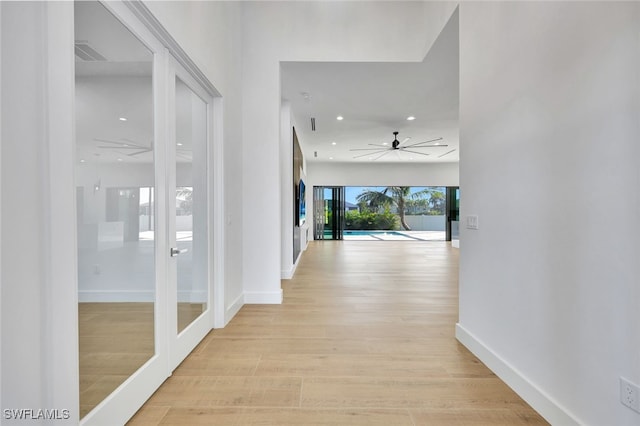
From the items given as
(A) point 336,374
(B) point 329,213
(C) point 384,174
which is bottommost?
(A) point 336,374

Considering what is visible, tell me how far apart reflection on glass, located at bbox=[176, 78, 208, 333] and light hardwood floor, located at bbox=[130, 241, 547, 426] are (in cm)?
43

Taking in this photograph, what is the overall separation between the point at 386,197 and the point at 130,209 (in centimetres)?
1228

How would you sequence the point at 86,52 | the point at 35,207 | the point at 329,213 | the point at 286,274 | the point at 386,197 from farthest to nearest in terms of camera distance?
the point at 386,197
the point at 329,213
the point at 286,274
the point at 86,52
the point at 35,207

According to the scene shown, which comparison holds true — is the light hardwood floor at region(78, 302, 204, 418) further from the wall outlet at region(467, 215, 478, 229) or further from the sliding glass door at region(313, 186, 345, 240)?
the sliding glass door at region(313, 186, 345, 240)

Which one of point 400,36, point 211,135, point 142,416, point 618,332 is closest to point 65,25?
point 211,135

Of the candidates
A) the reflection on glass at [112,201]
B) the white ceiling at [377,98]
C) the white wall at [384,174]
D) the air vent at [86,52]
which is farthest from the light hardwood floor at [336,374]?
the white wall at [384,174]

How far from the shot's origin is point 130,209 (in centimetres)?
175

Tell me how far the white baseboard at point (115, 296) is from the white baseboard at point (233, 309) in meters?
1.20

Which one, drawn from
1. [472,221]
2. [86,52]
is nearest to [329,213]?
[472,221]

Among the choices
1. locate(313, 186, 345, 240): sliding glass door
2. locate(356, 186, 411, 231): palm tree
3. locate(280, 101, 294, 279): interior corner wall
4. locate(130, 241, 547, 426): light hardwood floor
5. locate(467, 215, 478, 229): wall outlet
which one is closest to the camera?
locate(130, 241, 547, 426): light hardwood floor

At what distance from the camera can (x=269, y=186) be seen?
143 inches

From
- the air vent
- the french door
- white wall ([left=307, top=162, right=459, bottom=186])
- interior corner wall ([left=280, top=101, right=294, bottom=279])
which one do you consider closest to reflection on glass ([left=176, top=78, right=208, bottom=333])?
the french door

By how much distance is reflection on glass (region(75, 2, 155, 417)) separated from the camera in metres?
1.41

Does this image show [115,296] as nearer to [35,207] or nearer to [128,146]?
[35,207]
